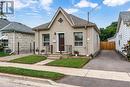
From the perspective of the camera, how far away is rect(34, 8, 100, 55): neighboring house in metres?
21.5

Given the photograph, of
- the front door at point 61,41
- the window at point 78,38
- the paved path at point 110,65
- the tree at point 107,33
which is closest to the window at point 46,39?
the front door at point 61,41

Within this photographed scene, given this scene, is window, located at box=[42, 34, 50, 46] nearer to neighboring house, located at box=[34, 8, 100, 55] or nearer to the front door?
neighboring house, located at box=[34, 8, 100, 55]

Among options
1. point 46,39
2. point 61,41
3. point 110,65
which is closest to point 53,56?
point 61,41

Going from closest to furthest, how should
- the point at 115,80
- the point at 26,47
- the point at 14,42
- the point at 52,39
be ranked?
the point at 115,80
the point at 52,39
the point at 14,42
the point at 26,47

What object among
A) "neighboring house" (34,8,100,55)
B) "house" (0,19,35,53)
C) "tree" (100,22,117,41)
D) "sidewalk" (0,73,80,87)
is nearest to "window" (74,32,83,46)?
"neighboring house" (34,8,100,55)

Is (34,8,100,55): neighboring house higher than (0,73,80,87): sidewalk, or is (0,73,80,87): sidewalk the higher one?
(34,8,100,55): neighboring house

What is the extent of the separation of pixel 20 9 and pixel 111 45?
21086 mm

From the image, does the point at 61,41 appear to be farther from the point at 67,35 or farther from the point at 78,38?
the point at 78,38

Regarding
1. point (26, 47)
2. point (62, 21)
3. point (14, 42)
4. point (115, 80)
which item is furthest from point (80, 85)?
point (26, 47)

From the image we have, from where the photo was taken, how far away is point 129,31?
21531 mm

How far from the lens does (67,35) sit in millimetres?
22312

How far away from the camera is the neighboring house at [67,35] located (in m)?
21.5

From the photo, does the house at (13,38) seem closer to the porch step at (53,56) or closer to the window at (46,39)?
the window at (46,39)

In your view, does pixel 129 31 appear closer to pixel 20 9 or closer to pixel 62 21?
pixel 62 21
